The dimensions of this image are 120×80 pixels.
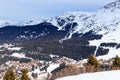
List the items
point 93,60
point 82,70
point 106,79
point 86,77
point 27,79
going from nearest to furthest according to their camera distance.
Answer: point 106,79
point 86,77
point 27,79
point 82,70
point 93,60

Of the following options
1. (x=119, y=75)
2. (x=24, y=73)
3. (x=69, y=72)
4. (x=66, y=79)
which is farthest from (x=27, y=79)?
(x=119, y=75)

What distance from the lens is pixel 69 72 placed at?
212 feet

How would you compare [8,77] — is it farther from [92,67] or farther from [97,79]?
[97,79]

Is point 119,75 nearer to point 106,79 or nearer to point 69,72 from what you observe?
point 106,79

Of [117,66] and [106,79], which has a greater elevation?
[106,79]

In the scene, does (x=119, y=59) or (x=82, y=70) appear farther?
(x=119, y=59)

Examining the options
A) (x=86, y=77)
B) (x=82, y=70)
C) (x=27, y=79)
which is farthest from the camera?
(x=82, y=70)

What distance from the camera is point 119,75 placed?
148 feet

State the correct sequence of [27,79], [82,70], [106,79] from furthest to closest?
[82,70], [27,79], [106,79]

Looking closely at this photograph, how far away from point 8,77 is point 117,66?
1807 centimetres

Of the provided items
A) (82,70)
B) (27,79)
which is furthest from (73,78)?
(82,70)

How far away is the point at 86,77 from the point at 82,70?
17.3 meters

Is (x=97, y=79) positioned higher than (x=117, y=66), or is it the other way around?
(x=97, y=79)

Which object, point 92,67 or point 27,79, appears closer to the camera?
point 27,79
